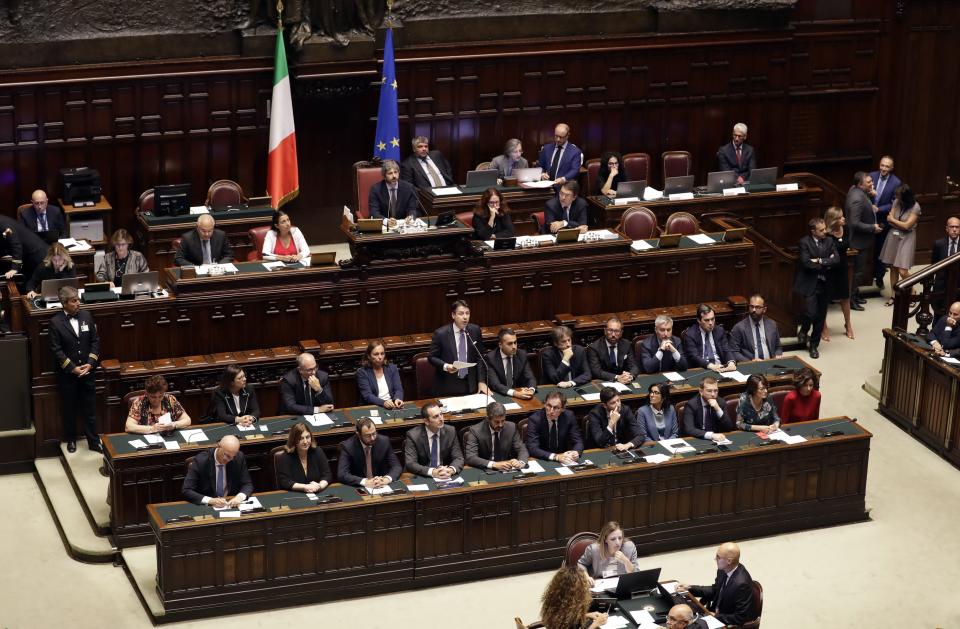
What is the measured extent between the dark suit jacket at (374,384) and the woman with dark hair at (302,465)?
45.4 inches

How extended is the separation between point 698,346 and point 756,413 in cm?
125

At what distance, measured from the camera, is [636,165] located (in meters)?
19.1

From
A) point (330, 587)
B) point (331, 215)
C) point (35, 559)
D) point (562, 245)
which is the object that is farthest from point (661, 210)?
point (35, 559)

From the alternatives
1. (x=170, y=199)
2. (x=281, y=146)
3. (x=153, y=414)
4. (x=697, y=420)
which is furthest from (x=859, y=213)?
(x=153, y=414)

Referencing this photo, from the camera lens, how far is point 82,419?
1487 centimetres

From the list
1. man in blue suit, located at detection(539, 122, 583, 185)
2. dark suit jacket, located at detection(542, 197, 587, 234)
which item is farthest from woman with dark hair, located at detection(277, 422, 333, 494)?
man in blue suit, located at detection(539, 122, 583, 185)

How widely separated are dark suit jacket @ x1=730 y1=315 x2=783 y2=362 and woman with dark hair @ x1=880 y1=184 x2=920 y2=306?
10.2 ft

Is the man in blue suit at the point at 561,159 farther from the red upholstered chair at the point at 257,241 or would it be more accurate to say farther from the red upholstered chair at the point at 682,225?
the red upholstered chair at the point at 257,241

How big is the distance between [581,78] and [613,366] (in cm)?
497

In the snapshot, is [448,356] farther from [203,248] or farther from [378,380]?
[203,248]

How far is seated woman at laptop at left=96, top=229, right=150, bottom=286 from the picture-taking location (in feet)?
50.8

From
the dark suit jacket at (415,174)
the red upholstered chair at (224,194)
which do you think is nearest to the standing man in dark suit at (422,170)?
the dark suit jacket at (415,174)

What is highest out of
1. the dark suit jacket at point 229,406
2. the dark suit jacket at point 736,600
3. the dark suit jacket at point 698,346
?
the dark suit jacket at point 698,346

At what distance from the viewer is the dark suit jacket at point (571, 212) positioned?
17.1 m
